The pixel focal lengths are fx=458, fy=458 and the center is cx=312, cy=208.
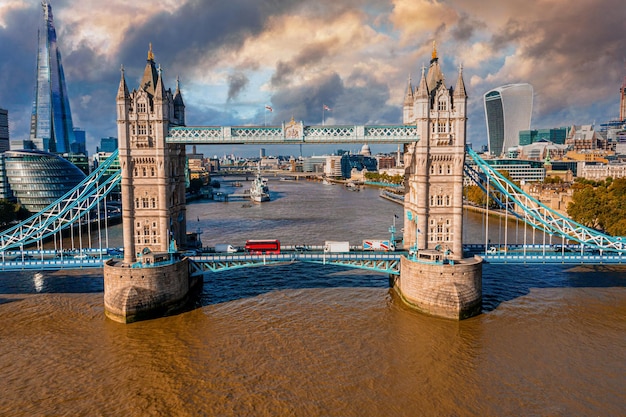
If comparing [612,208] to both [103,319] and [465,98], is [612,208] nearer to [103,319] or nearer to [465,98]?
[465,98]

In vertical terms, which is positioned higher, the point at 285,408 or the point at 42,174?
the point at 42,174

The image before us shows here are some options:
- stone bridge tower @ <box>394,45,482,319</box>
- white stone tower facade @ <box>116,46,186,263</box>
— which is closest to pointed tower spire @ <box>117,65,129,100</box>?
white stone tower facade @ <box>116,46,186,263</box>

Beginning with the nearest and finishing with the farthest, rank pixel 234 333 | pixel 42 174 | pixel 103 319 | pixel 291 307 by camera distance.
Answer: pixel 234 333 → pixel 103 319 → pixel 291 307 → pixel 42 174

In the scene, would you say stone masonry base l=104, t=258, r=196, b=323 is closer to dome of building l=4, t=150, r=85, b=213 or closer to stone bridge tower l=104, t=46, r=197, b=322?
stone bridge tower l=104, t=46, r=197, b=322

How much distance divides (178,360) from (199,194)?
166 metres

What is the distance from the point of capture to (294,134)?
53.5m

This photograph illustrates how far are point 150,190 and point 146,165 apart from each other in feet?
9.01

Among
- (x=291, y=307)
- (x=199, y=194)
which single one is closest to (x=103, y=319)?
(x=291, y=307)

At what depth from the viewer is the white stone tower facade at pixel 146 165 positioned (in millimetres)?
49031

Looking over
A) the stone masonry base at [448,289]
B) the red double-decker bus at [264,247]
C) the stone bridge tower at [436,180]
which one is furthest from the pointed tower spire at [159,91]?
the stone masonry base at [448,289]

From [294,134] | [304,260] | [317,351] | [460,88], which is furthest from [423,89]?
[317,351]

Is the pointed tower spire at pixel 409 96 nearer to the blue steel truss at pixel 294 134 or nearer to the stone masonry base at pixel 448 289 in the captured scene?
the blue steel truss at pixel 294 134

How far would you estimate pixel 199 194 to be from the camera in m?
198

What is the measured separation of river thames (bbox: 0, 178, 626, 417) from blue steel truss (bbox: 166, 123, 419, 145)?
17.7 m
